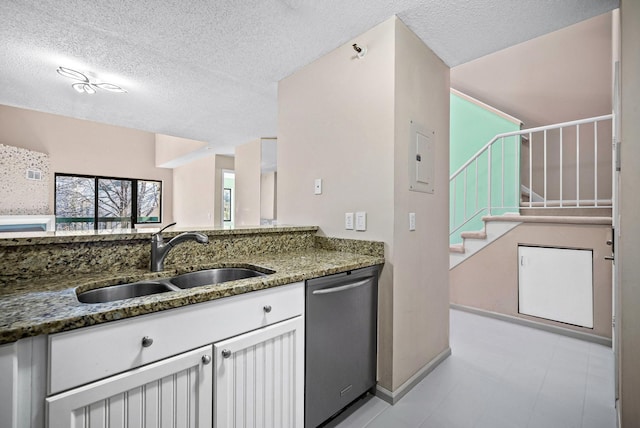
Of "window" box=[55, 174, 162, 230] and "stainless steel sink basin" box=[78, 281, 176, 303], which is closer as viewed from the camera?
"stainless steel sink basin" box=[78, 281, 176, 303]

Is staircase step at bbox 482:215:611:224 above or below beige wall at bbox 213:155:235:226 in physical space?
below

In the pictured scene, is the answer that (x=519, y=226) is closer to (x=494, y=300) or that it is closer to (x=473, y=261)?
(x=473, y=261)

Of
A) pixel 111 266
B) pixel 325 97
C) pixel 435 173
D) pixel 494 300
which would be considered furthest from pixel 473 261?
pixel 111 266

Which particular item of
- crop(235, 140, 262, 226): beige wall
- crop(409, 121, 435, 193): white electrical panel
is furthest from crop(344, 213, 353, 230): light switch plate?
crop(235, 140, 262, 226): beige wall

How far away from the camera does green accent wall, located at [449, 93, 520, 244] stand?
3836 millimetres

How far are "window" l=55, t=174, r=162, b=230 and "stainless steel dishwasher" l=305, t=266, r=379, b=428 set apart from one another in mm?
7814

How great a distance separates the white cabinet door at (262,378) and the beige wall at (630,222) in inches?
56.7

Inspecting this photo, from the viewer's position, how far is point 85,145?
7.20 m

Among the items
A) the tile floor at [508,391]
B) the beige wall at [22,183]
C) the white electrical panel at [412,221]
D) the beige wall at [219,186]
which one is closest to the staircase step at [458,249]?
the tile floor at [508,391]

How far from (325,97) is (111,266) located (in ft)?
5.82

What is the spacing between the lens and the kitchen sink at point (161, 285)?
127 centimetres

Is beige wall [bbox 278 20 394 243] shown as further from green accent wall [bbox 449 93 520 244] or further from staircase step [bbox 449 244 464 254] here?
green accent wall [bbox 449 93 520 244]

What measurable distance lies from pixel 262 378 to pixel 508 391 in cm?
168

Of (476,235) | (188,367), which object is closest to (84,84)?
(188,367)
